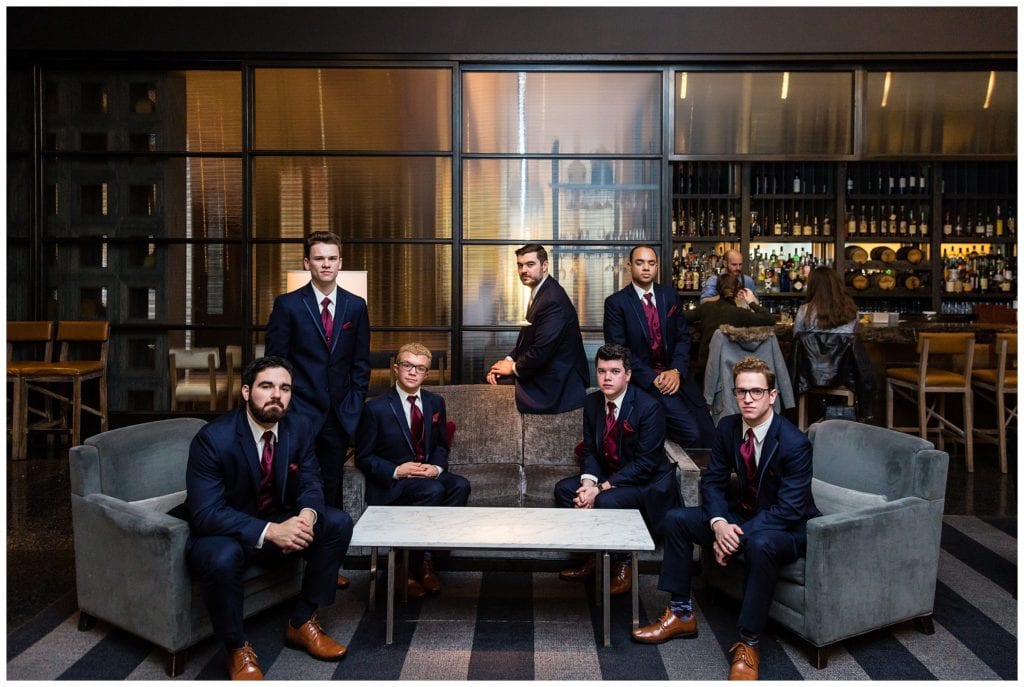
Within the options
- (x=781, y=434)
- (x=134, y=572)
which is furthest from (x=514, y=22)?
(x=134, y=572)

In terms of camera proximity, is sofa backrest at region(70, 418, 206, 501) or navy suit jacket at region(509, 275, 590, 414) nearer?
sofa backrest at region(70, 418, 206, 501)

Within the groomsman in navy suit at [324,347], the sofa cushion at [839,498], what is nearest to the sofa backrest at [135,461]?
the groomsman in navy suit at [324,347]

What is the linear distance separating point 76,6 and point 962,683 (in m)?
6.98

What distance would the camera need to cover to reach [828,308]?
5.65 m

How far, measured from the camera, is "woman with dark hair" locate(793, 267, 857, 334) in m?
5.62

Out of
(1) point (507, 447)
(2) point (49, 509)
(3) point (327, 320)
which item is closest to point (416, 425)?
(3) point (327, 320)

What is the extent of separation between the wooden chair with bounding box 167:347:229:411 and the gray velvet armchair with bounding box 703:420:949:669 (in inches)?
180

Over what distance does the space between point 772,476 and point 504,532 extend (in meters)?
0.99

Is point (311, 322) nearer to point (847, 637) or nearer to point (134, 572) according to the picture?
point (134, 572)

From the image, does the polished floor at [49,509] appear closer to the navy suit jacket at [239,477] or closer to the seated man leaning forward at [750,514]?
the navy suit jacket at [239,477]

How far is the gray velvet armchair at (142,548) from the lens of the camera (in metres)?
2.78

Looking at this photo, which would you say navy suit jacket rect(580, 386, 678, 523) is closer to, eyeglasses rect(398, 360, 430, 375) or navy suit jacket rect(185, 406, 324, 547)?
eyeglasses rect(398, 360, 430, 375)

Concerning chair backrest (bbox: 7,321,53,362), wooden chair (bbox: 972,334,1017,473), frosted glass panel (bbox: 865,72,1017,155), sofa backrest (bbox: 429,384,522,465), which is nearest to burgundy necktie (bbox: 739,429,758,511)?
sofa backrest (bbox: 429,384,522,465)

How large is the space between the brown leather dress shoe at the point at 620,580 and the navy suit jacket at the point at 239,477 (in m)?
1.28
